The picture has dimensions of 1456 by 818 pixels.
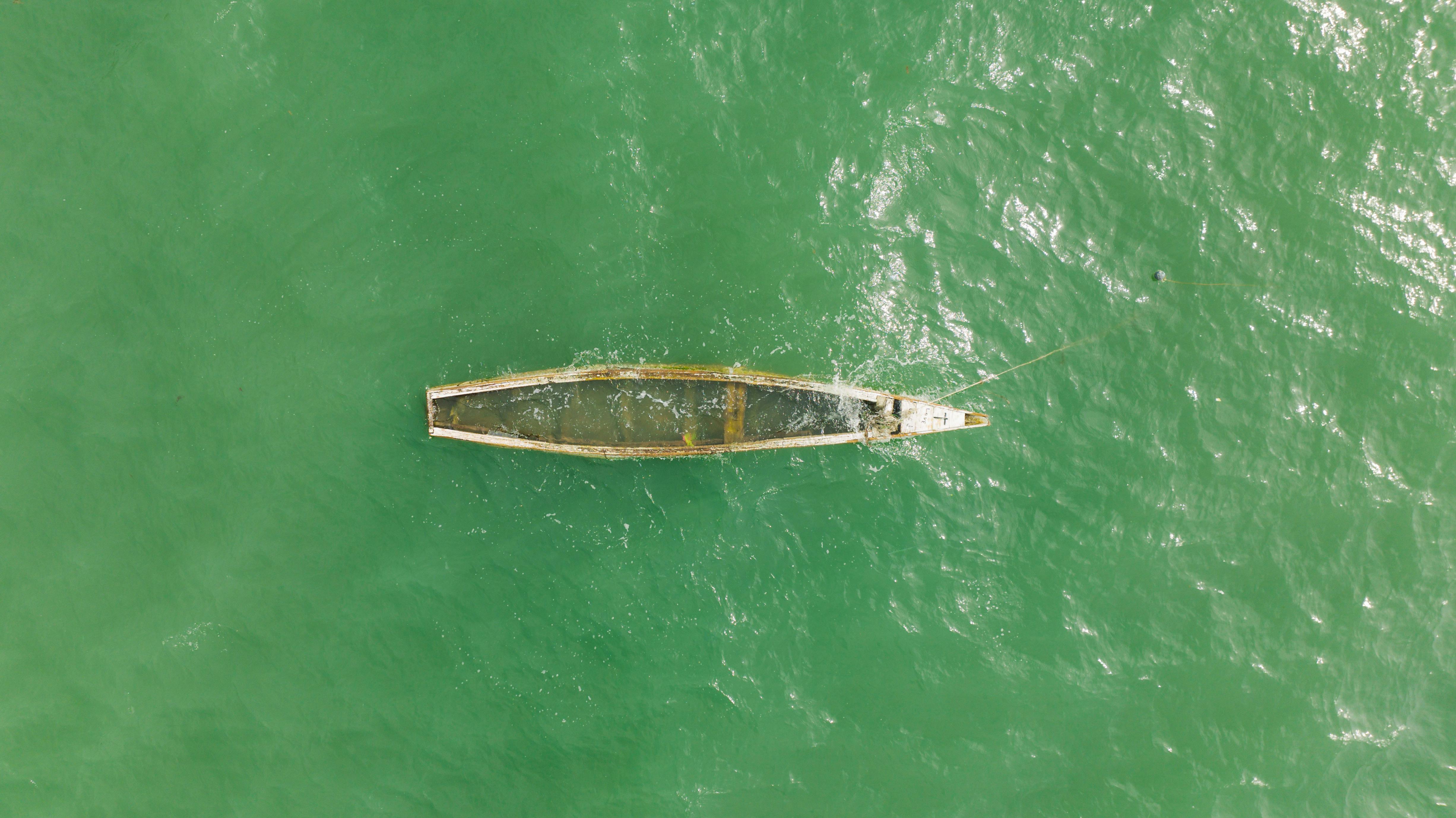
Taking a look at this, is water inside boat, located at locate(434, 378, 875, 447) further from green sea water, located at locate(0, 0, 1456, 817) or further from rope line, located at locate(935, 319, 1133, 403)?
rope line, located at locate(935, 319, 1133, 403)

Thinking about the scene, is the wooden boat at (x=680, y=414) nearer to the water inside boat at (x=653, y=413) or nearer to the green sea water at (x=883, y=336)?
the water inside boat at (x=653, y=413)

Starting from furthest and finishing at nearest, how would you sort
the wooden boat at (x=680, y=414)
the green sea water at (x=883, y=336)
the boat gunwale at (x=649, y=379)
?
1. the green sea water at (x=883, y=336)
2. the wooden boat at (x=680, y=414)
3. the boat gunwale at (x=649, y=379)

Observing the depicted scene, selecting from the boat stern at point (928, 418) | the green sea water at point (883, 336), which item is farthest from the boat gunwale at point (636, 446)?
the green sea water at point (883, 336)

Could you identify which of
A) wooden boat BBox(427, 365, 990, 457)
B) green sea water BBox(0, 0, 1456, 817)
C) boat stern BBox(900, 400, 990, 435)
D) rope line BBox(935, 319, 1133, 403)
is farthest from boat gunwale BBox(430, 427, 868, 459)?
rope line BBox(935, 319, 1133, 403)

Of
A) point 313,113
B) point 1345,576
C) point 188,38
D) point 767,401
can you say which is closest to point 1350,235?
point 1345,576

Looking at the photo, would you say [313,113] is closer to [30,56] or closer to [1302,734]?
[30,56]

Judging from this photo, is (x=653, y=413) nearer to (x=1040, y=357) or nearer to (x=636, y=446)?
(x=636, y=446)

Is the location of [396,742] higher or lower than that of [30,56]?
lower
